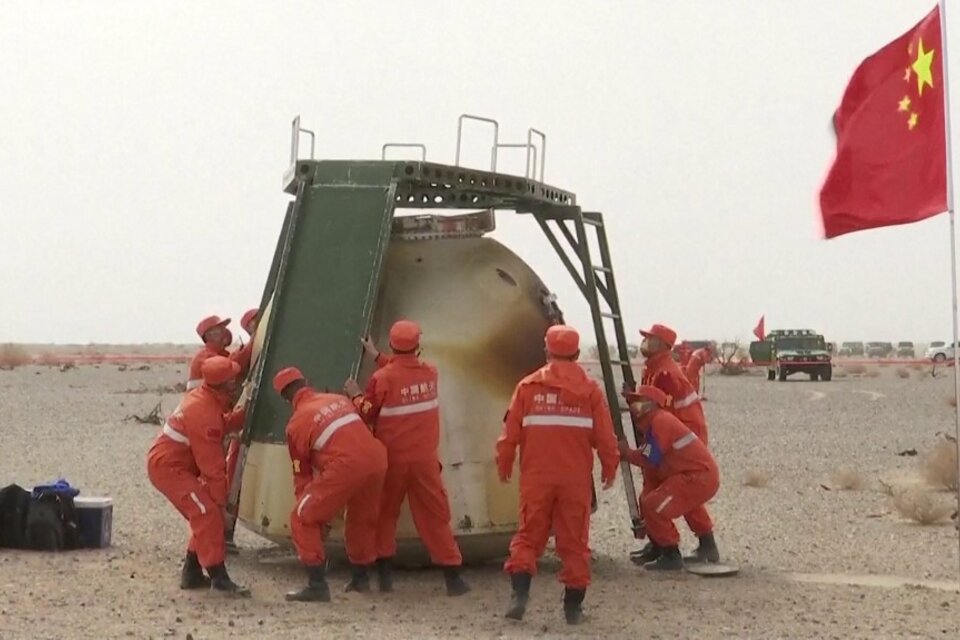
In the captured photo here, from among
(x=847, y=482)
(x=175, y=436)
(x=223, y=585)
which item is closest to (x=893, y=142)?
(x=175, y=436)

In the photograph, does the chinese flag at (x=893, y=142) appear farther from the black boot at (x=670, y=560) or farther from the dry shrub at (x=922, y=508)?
the dry shrub at (x=922, y=508)

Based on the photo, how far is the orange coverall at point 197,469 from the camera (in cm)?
927

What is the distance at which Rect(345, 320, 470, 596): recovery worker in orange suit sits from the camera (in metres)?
9.27

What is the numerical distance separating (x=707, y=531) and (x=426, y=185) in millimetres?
3825

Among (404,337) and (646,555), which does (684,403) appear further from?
(404,337)

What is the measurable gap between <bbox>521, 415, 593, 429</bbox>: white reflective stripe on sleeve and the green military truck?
42522mm

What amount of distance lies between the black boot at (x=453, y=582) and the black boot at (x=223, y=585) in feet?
4.83

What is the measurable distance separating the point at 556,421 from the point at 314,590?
219 centimetres

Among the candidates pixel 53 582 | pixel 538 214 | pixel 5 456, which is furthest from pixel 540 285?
pixel 5 456

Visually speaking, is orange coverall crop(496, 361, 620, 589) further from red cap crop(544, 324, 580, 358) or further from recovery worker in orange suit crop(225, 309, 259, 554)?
recovery worker in orange suit crop(225, 309, 259, 554)

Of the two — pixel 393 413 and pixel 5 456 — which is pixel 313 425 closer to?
pixel 393 413

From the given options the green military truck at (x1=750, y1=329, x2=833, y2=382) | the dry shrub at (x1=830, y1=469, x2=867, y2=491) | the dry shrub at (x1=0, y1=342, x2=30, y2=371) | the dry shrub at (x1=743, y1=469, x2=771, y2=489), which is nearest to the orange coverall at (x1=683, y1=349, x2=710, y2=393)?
the dry shrub at (x1=743, y1=469, x2=771, y2=489)

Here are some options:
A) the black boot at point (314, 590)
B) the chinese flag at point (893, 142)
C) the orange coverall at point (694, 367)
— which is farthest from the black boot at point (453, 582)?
the chinese flag at point (893, 142)

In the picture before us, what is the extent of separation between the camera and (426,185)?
34.9ft
